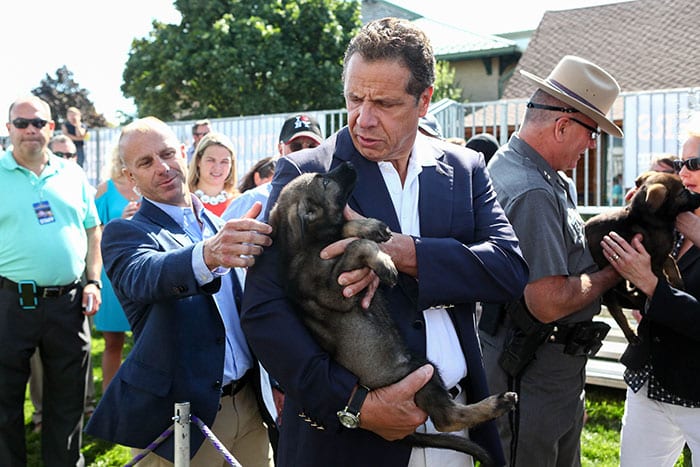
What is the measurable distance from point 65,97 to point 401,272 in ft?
135

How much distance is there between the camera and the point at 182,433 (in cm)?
296

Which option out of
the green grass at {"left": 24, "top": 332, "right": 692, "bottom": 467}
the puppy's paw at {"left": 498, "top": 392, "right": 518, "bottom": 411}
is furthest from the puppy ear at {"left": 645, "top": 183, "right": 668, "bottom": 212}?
the green grass at {"left": 24, "top": 332, "right": 692, "bottom": 467}

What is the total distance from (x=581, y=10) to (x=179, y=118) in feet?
72.0

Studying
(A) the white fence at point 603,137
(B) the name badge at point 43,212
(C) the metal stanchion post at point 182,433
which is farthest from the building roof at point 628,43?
(C) the metal stanchion post at point 182,433

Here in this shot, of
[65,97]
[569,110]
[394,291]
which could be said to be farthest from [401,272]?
[65,97]

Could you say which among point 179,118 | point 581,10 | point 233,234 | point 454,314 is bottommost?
point 454,314

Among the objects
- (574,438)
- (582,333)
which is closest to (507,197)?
(582,333)

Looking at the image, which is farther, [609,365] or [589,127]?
[609,365]

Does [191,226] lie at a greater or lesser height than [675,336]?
greater

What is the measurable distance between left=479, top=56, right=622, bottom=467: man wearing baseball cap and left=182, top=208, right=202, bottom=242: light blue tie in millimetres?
1778

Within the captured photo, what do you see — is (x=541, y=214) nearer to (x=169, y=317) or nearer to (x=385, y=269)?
(x=385, y=269)

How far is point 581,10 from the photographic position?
1204 inches

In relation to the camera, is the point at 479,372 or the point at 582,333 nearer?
the point at 479,372

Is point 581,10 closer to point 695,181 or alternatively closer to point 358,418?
point 695,181
